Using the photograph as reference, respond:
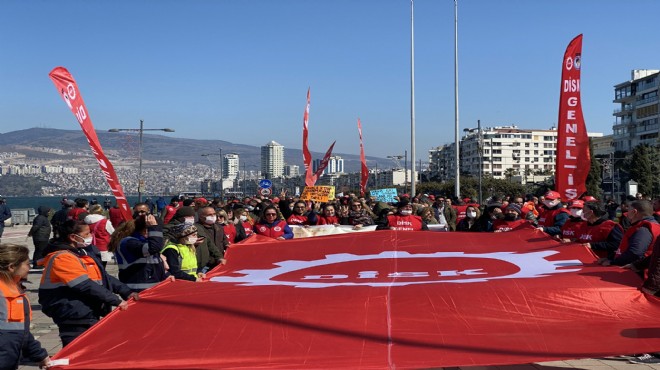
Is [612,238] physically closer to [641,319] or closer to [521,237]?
[521,237]

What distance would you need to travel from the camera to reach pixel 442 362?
511 cm

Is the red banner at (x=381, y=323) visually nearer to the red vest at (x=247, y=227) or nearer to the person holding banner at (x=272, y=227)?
the person holding banner at (x=272, y=227)

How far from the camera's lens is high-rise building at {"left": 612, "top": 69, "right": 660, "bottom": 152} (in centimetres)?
10419

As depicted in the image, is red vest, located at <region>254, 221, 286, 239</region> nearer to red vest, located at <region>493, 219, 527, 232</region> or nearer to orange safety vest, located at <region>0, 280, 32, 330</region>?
red vest, located at <region>493, 219, 527, 232</region>

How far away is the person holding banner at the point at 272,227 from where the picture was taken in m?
11.2

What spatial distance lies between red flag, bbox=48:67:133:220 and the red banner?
325 centimetres

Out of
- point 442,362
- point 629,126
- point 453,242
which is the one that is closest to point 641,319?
point 442,362

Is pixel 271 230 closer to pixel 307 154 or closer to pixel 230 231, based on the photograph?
pixel 230 231

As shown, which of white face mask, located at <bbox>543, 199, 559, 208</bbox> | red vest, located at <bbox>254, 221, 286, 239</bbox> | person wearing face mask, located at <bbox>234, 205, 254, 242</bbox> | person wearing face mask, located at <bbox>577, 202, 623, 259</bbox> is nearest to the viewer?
person wearing face mask, located at <bbox>577, 202, 623, 259</bbox>

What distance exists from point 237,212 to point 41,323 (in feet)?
12.3

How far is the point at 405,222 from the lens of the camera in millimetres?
11984

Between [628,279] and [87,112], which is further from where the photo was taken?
[87,112]

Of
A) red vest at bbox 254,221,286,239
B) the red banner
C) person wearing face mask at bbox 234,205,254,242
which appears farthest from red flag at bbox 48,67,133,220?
the red banner

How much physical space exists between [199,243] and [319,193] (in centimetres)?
1593
